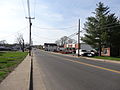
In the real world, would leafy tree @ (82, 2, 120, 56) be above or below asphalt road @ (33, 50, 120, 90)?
above

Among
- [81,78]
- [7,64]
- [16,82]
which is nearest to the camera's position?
[16,82]

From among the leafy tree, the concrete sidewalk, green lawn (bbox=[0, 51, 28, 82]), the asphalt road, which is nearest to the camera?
the concrete sidewalk

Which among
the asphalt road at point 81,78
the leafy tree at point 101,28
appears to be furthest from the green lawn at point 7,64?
the leafy tree at point 101,28

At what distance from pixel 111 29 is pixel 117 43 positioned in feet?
11.8

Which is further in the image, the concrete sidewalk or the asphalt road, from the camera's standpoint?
the asphalt road

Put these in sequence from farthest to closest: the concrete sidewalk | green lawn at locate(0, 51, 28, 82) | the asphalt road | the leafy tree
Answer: the leafy tree → green lawn at locate(0, 51, 28, 82) → the asphalt road → the concrete sidewalk

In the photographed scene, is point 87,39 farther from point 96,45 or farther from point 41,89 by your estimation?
point 41,89

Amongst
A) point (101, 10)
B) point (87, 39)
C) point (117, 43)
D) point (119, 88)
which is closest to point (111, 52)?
point (117, 43)

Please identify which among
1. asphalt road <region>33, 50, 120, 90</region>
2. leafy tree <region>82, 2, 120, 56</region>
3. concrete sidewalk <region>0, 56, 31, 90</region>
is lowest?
asphalt road <region>33, 50, 120, 90</region>

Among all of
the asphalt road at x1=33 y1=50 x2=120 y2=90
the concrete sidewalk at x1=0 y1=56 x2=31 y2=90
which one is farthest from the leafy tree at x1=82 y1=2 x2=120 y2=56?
the concrete sidewalk at x1=0 y1=56 x2=31 y2=90

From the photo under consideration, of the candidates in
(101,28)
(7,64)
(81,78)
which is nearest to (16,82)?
(81,78)

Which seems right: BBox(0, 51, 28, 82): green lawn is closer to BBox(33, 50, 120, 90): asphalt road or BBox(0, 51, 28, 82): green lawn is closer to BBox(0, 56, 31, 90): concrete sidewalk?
BBox(0, 56, 31, 90): concrete sidewalk

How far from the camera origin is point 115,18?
1494 inches

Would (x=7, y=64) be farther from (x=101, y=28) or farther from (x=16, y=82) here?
(x=101, y=28)
